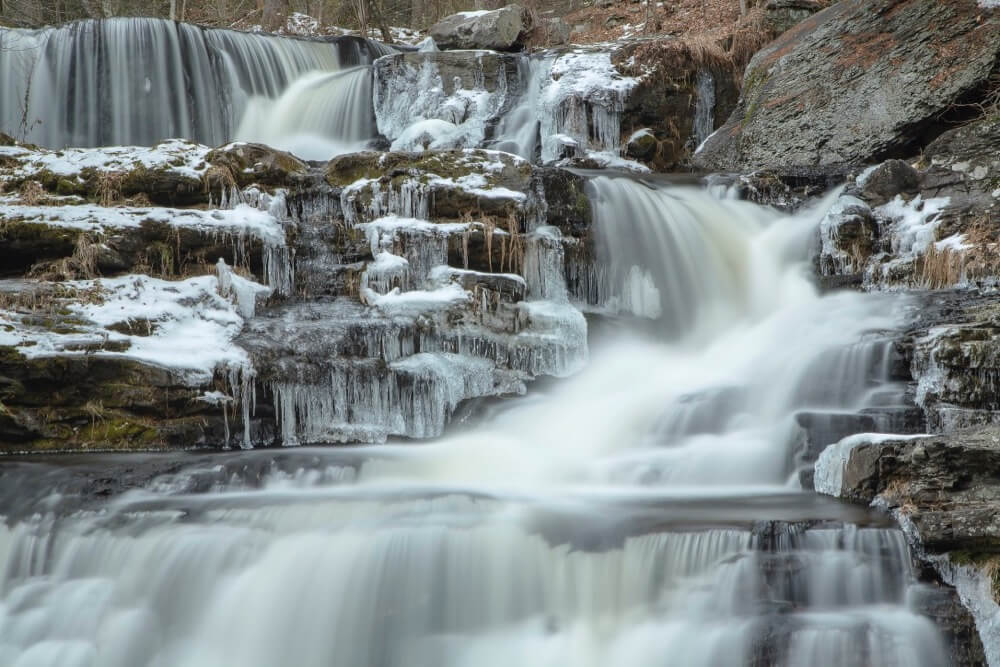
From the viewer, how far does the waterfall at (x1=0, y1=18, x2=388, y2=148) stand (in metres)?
12.1

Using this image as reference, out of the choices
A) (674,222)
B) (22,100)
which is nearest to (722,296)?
(674,222)

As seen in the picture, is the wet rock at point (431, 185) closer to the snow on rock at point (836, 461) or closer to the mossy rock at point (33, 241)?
the mossy rock at point (33, 241)

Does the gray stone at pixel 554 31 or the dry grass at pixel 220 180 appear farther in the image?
the gray stone at pixel 554 31

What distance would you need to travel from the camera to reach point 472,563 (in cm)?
451

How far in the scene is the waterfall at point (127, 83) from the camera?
12.1 meters

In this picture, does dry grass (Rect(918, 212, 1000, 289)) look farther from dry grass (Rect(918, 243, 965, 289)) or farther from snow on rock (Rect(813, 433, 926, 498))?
snow on rock (Rect(813, 433, 926, 498))

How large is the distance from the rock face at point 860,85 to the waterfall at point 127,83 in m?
5.72

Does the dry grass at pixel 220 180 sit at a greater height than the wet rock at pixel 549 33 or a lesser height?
lesser

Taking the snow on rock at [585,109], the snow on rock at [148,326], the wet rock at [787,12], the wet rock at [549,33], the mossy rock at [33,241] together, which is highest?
the wet rock at [549,33]

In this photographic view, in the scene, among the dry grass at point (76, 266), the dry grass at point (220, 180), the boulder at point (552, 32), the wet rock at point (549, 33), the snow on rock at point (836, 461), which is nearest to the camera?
the snow on rock at point (836, 461)

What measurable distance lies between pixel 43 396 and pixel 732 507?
16.3 feet

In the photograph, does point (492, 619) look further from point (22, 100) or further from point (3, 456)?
point (22, 100)

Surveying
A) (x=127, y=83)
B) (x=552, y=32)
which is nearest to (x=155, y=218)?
(x=127, y=83)

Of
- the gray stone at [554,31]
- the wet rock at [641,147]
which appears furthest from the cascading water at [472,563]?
the gray stone at [554,31]
